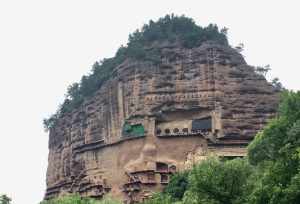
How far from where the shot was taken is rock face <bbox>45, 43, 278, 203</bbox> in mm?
44688

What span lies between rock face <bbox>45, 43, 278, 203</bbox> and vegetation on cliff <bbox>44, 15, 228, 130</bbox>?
2.80ft

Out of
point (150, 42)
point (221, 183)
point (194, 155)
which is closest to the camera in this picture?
point (221, 183)

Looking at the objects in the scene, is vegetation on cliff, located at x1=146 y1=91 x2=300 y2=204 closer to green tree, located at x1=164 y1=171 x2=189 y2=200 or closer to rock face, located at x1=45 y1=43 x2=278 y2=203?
green tree, located at x1=164 y1=171 x2=189 y2=200

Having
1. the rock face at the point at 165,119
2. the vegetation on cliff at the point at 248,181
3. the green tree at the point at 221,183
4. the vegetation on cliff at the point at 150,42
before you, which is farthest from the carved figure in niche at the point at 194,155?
the green tree at the point at 221,183

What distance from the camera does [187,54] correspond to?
48281 mm

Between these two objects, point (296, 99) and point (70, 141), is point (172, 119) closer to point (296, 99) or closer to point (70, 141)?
point (70, 141)

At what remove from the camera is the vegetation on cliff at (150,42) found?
1940 inches

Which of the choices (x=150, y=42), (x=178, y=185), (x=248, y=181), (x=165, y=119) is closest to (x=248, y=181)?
(x=248, y=181)

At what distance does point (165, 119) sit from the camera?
152ft

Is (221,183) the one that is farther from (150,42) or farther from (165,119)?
(150,42)

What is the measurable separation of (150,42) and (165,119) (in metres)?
6.72

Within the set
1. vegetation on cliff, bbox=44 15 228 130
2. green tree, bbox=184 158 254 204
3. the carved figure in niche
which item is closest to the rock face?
the carved figure in niche

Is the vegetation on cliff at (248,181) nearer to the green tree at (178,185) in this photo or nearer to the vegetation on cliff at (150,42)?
the green tree at (178,185)

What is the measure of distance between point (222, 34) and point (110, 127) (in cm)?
1041
